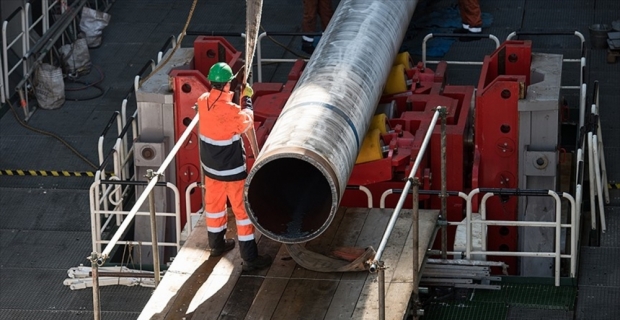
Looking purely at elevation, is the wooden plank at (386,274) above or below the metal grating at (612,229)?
above

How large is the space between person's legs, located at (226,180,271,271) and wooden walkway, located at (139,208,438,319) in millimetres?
71

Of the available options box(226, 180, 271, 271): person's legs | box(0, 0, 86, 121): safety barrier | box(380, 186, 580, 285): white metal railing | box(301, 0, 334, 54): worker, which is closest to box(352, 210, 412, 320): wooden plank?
box(380, 186, 580, 285): white metal railing

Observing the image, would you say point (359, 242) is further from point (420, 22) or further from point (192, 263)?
point (420, 22)

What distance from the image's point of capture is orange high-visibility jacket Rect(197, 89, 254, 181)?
39.1 ft

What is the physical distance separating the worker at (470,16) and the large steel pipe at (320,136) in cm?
441

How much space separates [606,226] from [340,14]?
124 inches

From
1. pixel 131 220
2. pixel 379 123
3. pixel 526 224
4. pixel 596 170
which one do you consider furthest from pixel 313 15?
pixel 526 224

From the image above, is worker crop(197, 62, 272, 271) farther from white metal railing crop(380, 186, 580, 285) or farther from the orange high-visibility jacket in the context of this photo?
A: white metal railing crop(380, 186, 580, 285)

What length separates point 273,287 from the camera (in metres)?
11.8

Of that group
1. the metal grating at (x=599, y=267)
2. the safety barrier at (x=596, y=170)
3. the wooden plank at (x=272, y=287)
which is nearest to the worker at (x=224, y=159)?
the wooden plank at (x=272, y=287)

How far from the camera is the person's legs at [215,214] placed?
12242 millimetres

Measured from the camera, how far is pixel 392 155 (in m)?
13.7

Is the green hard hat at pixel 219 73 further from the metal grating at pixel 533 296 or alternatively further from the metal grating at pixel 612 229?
the metal grating at pixel 612 229

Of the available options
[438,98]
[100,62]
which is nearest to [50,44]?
[100,62]
